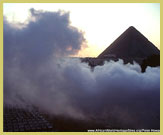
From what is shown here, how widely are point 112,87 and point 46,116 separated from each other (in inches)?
170

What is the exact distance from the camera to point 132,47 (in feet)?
102

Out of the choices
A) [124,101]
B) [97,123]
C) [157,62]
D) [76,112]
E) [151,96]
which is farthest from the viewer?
[157,62]

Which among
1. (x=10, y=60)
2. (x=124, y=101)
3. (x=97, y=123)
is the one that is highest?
(x=10, y=60)

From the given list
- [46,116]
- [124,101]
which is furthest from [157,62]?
[46,116]

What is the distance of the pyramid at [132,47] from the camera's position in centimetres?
3034

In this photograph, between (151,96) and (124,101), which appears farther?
(151,96)

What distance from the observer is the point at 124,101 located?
11.1 m

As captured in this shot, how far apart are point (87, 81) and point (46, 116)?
3495 mm

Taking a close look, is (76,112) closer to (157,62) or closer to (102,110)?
(102,110)

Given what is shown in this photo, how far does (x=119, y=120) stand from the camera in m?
9.79

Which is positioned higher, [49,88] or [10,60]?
[10,60]

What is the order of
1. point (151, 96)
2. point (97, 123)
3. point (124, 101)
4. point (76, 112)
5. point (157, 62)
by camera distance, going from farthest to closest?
point (157, 62), point (151, 96), point (124, 101), point (76, 112), point (97, 123)

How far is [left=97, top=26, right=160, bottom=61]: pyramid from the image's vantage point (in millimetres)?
30344

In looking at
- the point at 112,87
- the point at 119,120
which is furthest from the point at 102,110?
the point at 112,87
